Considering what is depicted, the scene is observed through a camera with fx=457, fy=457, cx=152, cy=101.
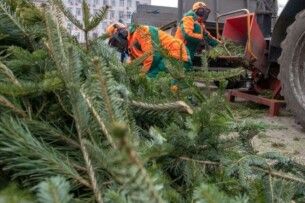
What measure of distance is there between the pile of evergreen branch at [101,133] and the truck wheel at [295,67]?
2.97 meters

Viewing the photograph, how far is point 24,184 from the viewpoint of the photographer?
923 mm

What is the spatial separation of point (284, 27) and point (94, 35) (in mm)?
3633

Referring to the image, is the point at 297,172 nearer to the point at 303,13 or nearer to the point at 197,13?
the point at 303,13

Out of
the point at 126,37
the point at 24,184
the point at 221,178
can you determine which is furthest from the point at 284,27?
the point at 24,184

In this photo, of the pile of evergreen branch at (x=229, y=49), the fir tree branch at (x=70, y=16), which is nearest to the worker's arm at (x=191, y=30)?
the pile of evergreen branch at (x=229, y=49)

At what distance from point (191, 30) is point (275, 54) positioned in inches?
73.7

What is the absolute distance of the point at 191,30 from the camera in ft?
22.1

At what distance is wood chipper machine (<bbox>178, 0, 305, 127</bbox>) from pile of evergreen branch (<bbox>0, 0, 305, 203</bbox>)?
119 inches

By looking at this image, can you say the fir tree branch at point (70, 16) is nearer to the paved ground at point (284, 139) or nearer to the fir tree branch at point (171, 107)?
the fir tree branch at point (171, 107)

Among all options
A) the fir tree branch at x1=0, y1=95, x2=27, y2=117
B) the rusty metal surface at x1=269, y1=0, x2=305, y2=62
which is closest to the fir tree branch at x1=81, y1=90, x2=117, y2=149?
the fir tree branch at x1=0, y1=95, x2=27, y2=117

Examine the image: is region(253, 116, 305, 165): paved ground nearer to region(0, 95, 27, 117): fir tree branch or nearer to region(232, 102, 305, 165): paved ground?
region(232, 102, 305, 165): paved ground

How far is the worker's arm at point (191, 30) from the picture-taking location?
6.63 meters

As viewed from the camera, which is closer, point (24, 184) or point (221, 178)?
point (24, 184)

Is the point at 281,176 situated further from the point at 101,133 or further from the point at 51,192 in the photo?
the point at 51,192
